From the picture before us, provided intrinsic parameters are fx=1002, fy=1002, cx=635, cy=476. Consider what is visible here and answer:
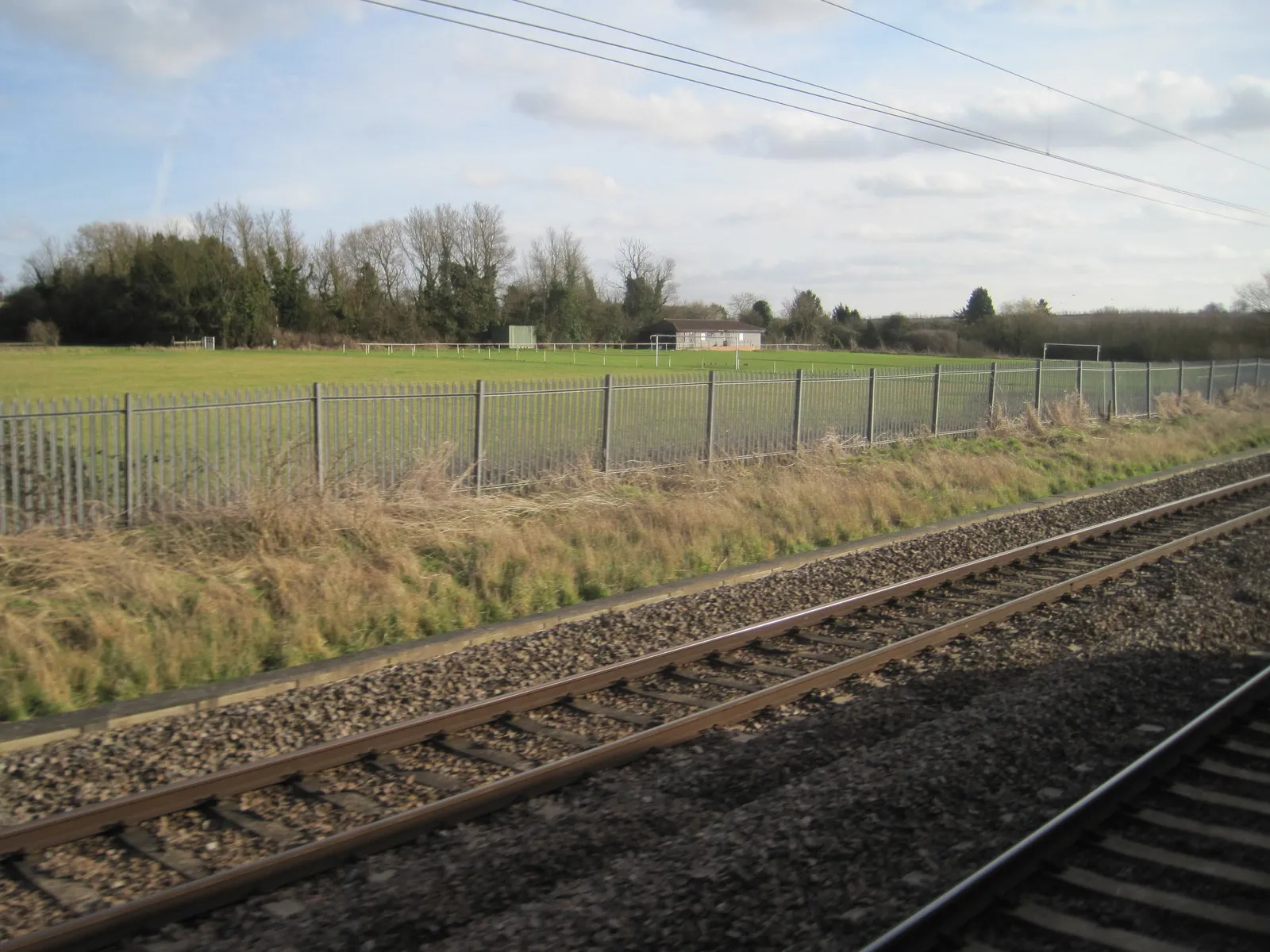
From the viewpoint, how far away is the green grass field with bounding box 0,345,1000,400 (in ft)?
133

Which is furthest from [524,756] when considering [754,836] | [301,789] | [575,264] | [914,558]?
[575,264]

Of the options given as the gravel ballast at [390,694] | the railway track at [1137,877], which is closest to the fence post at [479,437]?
the gravel ballast at [390,694]

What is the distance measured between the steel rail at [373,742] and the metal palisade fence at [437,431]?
5.87 meters

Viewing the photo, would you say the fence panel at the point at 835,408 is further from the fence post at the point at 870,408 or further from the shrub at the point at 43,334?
the shrub at the point at 43,334

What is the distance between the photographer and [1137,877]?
4824 mm

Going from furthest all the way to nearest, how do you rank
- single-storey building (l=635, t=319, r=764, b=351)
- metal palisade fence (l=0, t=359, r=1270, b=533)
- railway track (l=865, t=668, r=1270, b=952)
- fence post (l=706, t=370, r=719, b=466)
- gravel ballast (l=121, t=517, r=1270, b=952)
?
single-storey building (l=635, t=319, r=764, b=351)
fence post (l=706, t=370, r=719, b=466)
metal palisade fence (l=0, t=359, r=1270, b=533)
gravel ballast (l=121, t=517, r=1270, b=952)
railway track (l=865, t=668, r=1270, b=952)

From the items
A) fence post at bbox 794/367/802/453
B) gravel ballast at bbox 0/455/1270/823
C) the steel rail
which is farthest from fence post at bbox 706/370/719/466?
the steel rail

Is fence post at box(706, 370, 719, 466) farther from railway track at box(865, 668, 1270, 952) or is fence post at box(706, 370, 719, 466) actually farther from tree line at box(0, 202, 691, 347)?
tree line at box(0, 202, 691, 347)

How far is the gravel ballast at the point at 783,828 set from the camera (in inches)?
172

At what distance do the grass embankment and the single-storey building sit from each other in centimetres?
9056

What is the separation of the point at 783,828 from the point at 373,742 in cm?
272

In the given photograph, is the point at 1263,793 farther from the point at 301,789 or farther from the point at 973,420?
the point at 973,420

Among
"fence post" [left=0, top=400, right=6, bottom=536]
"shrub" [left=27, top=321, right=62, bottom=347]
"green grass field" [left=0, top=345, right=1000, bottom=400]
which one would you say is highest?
"shrub" [left=27, top=321, right=62, bottom=347]

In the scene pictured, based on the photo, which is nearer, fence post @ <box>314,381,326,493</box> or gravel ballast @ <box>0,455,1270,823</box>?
gravel ballast @ <box>0,455,1270,823</box>
